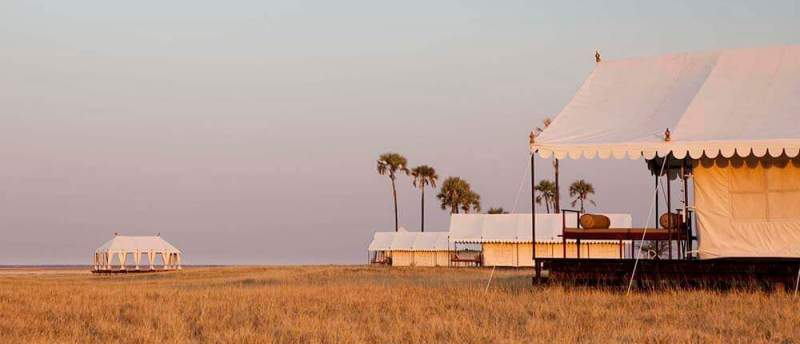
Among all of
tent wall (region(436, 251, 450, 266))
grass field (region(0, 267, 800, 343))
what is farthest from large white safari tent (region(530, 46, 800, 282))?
tent wall (region(436, 251, 450, 266))

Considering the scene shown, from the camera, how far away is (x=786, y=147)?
15320mm

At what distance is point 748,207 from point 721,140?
1670 mm

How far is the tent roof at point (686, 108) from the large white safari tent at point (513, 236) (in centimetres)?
4050

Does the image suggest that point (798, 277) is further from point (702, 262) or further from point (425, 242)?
point (425, 242)

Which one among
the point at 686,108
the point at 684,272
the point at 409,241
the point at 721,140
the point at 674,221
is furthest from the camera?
the point at 409,241

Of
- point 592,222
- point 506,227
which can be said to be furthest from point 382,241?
point 592,222

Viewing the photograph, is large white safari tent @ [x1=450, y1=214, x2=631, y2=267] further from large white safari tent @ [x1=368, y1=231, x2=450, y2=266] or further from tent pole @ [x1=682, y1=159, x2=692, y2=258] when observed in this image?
tent pole @ [x1=682, y1=159, x2=692, y2=258]

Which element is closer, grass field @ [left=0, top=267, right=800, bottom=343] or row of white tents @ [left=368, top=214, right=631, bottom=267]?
grass field @ [left=0, top=267, right=800, bottom=343]

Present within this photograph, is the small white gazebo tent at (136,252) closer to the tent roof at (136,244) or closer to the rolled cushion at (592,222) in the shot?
the tent roof at (136,244)

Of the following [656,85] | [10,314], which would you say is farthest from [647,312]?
[10,314]

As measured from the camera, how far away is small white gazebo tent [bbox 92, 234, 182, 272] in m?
73.9

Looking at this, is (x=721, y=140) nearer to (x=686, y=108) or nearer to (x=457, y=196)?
(x=686, y=108)

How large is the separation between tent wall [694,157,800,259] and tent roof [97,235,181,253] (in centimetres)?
6248

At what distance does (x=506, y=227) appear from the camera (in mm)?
61656
